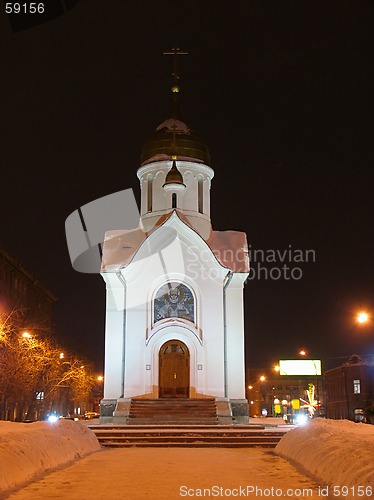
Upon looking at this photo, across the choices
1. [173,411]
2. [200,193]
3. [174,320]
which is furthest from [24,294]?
[173,411]

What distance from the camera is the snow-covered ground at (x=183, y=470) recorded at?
8656mm

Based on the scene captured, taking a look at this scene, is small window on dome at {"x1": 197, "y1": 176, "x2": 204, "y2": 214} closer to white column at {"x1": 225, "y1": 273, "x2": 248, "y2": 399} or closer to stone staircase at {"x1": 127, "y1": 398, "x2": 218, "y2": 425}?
white column at {"x1": 225, "y1": 273, "x2": 248, "y2": 399}

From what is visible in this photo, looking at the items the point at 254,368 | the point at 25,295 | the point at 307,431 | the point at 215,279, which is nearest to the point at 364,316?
the point at 307,431

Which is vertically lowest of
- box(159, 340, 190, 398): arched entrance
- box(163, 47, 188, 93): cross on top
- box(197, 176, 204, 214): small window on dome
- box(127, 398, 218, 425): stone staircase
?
box(127, 398, 218, 425): stone staircase

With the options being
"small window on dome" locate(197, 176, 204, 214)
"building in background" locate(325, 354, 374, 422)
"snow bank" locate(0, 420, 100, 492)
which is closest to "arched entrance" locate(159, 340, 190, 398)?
"small window on dome" locate(197, 176, 204, 214)

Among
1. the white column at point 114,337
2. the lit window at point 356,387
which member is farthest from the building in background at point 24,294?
the lit window at point 356,387

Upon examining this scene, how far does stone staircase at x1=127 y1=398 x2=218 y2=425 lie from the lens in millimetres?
25250

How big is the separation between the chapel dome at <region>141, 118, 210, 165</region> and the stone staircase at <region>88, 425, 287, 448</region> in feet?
52.6

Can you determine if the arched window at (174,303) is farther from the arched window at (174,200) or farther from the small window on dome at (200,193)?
the small window on dome at (200,193)

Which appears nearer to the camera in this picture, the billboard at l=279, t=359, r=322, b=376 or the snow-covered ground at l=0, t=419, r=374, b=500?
the snow-covered ground at l=0, t=419, r=374, b=500

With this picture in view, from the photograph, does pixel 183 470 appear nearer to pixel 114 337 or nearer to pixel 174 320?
pixel 174 320

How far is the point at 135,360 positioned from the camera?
27906 millimetres

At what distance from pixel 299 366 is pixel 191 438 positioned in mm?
35667

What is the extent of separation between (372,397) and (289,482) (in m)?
56.8
